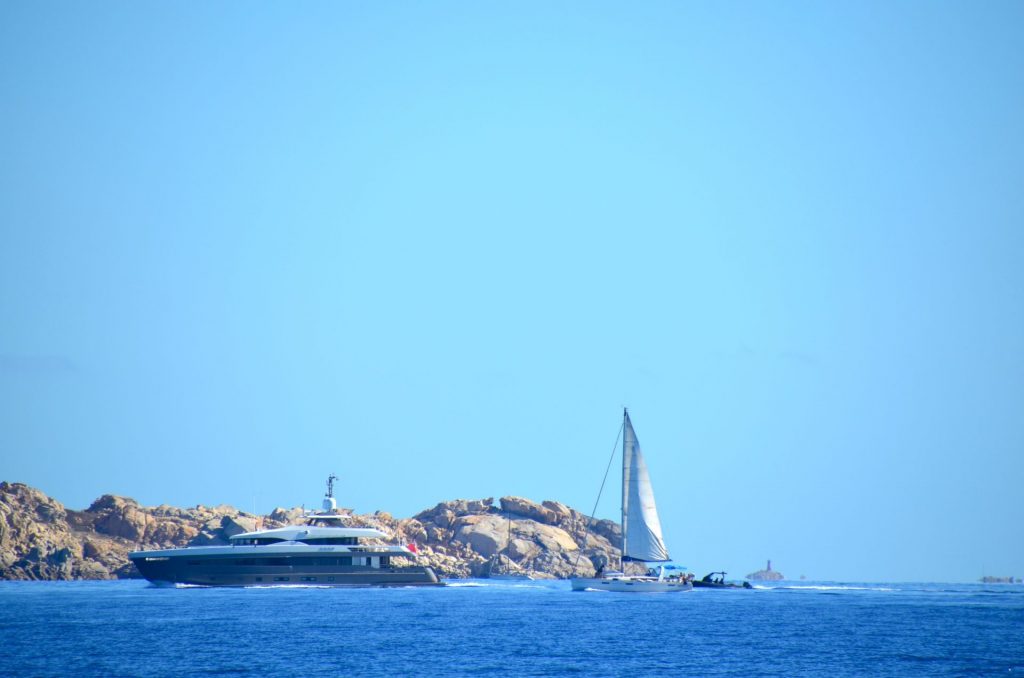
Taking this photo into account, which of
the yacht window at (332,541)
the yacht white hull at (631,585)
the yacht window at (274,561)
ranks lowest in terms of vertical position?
the yacht white hull at (631,585)

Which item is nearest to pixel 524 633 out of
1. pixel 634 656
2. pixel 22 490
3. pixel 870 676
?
pixel 634 656

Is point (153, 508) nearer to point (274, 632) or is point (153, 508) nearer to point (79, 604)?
point (79, 604)

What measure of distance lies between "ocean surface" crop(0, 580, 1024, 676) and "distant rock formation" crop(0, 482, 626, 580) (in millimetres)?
32405

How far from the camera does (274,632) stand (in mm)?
67875

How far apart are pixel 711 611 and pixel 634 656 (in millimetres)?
31258

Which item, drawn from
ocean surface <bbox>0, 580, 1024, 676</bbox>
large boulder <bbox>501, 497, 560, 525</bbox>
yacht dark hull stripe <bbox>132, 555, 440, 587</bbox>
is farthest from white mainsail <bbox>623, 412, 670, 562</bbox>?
large boulder <bbox>501, 497, 560, 525</bbox>

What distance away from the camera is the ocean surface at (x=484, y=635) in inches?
2195

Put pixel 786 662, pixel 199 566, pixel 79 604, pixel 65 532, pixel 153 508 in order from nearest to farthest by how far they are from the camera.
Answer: pixel 786 662 → pixel 79 604 → pixel 199 566 → pixel 65 532 → pixel 153 508

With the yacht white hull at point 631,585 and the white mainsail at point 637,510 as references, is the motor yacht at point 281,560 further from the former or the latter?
the white mainsail at point 637,510

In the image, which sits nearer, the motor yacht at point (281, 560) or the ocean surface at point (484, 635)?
the ocean surface at point (484, 635)

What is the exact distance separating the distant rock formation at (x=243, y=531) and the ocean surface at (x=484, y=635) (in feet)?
106

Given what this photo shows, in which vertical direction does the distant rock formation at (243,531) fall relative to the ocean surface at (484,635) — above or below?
above

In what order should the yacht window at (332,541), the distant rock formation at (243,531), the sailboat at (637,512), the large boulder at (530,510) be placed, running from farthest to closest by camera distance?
1. the large boulder at (530,510)
2. the distant rock formation at (243,531)
3. the yacht window at (332,541)
4. the sailboat at (637,512)

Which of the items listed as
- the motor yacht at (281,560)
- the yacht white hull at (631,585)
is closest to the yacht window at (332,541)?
the motor yacht at (281,560)
